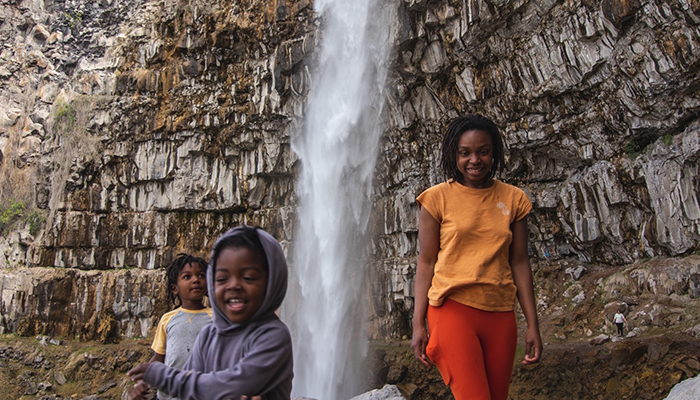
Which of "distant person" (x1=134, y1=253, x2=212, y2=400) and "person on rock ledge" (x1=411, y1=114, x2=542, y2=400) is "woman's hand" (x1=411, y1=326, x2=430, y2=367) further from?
"distant person" (x1=134, y1=253, x2=212, y2=400)

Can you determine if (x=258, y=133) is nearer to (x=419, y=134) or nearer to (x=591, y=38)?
(x=419, y=134)

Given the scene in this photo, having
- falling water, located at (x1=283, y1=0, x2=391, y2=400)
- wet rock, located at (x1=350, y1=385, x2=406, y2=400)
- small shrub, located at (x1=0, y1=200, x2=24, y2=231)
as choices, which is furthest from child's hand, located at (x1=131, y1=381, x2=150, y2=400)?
small shrub, located at (x1=0, y1=200, x2=24, y2=231)

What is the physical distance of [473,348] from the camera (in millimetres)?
2938

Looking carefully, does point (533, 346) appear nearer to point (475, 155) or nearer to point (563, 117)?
point (475, 155)

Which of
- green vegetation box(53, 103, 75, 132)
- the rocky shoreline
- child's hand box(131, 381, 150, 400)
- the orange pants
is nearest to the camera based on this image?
child's hand box(131, 381, 150, 400)

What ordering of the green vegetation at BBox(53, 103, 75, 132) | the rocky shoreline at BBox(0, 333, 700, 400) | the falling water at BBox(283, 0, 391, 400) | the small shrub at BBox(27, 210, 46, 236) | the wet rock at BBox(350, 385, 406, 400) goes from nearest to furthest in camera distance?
the wet rock at BBox(350, 385, 406, 400) → the rocky shoreline at BBox(0, 333, 700, 400) → the falling water at BBox(283, 0, 391, 400) → the small shrub at BBox(27, 210, 46, 236) → the green vegetation at BBox(53, 103, 75, 132)

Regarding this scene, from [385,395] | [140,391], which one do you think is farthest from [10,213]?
[140,391]

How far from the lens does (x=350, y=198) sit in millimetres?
19625

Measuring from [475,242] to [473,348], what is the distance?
64cm

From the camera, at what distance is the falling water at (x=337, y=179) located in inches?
704

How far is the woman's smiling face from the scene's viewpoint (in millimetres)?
3145

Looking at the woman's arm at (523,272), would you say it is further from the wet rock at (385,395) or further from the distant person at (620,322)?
the distant person at (620,322)

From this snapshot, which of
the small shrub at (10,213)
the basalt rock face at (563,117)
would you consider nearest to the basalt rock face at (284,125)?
the basalt rock face at (563,117)

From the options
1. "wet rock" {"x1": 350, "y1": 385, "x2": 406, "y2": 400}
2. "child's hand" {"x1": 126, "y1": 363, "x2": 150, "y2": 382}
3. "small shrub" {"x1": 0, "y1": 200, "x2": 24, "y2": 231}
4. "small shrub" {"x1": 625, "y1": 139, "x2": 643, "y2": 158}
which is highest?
"small shrub" {"x1": 0, "y1": 200, "x2": 24, "y2": 231}
